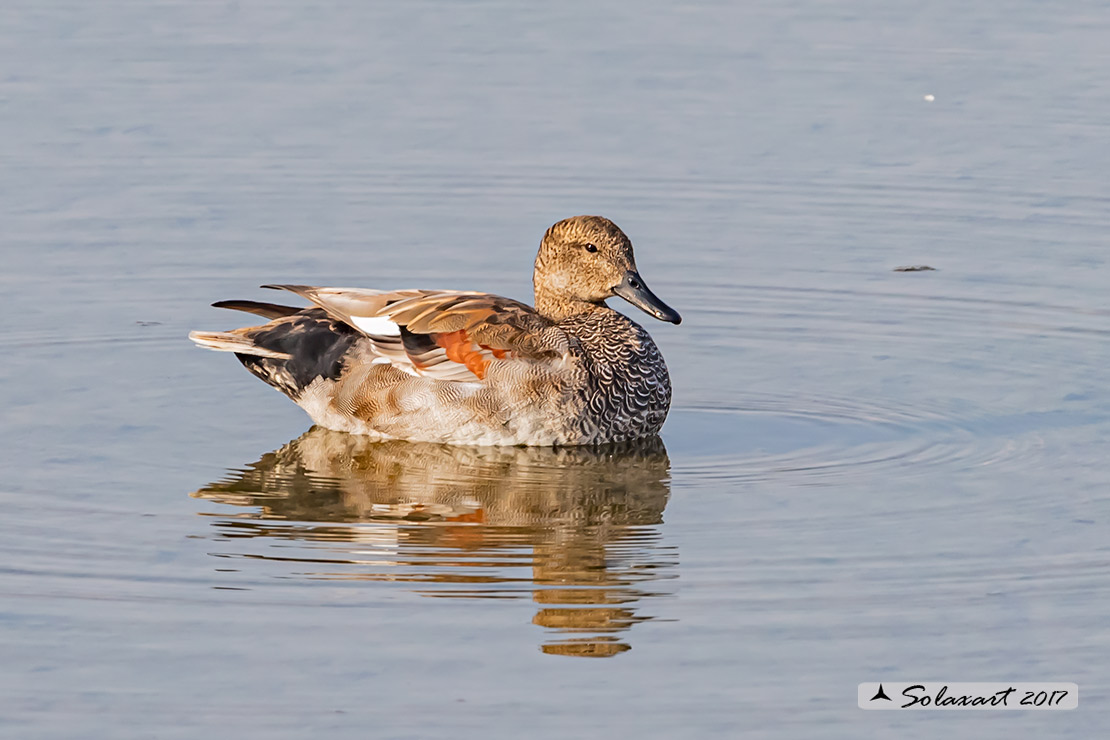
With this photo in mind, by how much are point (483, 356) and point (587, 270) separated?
868 millimetres

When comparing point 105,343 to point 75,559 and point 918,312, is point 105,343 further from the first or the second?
point 918,312

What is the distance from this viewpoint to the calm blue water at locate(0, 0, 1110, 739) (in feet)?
24.7

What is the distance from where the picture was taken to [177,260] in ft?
43.3

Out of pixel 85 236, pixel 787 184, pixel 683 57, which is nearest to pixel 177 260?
pixel 85 236

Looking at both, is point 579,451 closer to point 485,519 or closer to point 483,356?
point 483,356

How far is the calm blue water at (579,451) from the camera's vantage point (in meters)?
7.54

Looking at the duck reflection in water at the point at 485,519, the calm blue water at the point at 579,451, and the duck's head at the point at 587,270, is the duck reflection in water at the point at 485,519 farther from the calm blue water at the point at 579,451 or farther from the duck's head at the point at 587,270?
the duck's head at the point at 587,270

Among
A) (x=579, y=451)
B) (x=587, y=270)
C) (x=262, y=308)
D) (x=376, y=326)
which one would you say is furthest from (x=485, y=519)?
(x=262, y=308)

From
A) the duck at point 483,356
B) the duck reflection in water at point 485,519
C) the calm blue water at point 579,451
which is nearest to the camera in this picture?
the calm blue water at point 579,451

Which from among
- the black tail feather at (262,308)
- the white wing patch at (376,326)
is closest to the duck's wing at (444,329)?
the white wing patch at (376,326)

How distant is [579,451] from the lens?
426 inches

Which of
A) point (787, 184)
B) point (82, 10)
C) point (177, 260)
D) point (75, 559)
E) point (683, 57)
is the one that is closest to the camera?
point (75, 559)

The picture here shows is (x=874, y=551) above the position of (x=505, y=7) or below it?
below

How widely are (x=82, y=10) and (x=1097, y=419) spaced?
34.2 ft
